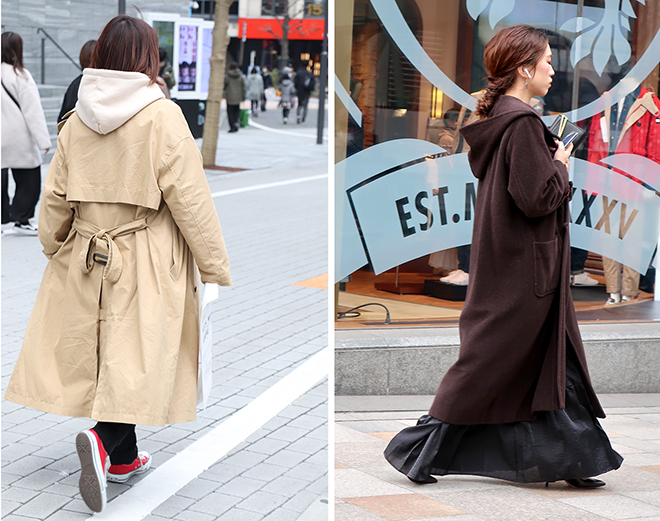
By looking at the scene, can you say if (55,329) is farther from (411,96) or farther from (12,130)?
(12,130)

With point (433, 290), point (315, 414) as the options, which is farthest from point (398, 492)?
point (433, 290)

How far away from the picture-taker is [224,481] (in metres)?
4.04

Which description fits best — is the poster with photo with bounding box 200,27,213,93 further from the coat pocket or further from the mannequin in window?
the coat pocket

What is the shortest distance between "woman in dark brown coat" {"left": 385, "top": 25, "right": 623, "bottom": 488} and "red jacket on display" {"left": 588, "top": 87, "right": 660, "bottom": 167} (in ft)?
8.89

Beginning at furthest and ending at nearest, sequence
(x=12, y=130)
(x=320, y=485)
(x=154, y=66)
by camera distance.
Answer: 1. (x=12, y=130)
2. (x=320, y=485)
3. (x=154, y=66)

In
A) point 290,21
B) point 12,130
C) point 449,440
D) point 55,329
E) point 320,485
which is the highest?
point 290,21

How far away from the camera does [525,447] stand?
3.82 meters

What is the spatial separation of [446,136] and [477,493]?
2938mm

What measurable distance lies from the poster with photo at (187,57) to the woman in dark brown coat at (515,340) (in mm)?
17447

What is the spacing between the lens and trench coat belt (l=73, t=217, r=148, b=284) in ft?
12.1

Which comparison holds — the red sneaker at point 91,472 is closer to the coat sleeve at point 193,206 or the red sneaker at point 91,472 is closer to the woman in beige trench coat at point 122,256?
the woman in beige trench coat at point 122,256

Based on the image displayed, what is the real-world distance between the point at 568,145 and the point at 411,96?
2.35 meters

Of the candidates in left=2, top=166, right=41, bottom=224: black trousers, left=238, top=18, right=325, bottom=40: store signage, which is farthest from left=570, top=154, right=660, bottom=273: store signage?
left=238, top=18, right=325, bottom=40: store signage

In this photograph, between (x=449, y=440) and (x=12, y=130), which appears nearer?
(x=449, y=440)
